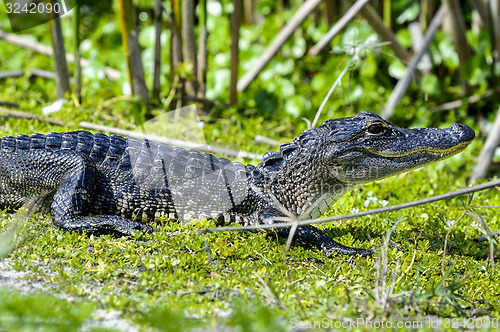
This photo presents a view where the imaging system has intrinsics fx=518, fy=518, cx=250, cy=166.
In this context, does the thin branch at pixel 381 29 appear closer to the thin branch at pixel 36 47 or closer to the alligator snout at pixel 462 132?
the alligator snout at pixel 462 132

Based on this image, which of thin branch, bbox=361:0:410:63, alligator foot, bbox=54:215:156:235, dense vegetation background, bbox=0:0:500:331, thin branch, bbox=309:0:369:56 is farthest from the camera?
thin branch, bbox=361:0:410:63

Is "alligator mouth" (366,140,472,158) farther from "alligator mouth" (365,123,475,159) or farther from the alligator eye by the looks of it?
the alligator eye

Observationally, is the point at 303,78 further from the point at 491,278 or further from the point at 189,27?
the point at 491,278

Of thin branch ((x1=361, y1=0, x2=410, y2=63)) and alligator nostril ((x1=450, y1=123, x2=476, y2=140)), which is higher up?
thin branch ((x1=361, y1=0, x2=410, y2=63))

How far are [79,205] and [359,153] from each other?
6.69 ft

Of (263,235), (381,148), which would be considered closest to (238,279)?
(263,235)

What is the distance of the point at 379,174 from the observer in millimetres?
3791

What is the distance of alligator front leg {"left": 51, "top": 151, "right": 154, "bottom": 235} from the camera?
3.60 meters

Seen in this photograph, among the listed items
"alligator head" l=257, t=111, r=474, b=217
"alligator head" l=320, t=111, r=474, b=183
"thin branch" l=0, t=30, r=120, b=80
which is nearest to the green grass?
"alligator head" l=257, t=111, r=474, b=217

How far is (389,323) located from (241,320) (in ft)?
2.84

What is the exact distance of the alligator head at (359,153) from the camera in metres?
3.76

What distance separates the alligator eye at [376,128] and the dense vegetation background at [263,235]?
0.79 metres

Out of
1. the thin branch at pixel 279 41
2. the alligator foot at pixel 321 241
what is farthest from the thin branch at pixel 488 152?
the alligator foot at pixel 321 241

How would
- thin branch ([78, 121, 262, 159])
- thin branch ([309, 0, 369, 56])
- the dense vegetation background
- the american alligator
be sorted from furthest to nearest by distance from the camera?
thin branch ([309, 0, 369, 56]), thin branch ([78, 121, 262, 159]), the american alligator, the dense vegetation background
